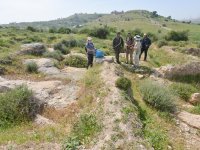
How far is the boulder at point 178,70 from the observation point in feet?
72.1

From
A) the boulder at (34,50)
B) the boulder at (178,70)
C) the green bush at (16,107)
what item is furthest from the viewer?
the boulder at (34,50)

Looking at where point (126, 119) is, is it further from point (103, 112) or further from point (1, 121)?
point (1, 121)

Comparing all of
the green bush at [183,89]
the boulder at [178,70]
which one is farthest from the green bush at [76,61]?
the green bush at [183,89]

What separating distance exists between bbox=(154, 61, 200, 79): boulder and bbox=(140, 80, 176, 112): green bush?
582 centimetres

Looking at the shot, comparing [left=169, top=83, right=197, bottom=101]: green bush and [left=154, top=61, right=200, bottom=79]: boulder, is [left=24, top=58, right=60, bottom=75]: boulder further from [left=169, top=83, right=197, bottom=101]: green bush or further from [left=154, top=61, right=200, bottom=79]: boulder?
[left=169, top=83, right=197, bottom=101]: green bush

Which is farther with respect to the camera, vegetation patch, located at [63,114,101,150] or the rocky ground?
vegetation patch, located at [63,114,101,150]

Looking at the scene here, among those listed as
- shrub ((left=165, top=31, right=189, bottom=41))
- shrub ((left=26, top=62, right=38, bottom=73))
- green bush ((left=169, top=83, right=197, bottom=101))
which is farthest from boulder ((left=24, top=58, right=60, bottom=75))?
shrub ((left=165, top=31, right=189, bottom=41))

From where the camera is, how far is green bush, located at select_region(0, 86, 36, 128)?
13.4 meters

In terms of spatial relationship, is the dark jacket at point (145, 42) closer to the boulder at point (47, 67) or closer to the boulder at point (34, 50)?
the boulder at point (47, 67)

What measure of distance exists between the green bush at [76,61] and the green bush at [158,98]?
34.0 ft

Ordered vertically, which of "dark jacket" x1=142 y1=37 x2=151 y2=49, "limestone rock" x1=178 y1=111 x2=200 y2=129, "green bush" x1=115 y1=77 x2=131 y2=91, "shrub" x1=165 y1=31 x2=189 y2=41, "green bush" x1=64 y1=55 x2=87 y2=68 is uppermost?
"dark jacket" x1=142 y1=37 x2=151 y2=49

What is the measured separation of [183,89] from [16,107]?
412 inches

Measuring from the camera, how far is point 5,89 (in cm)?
1658

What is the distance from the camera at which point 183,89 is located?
20078 millimetres
